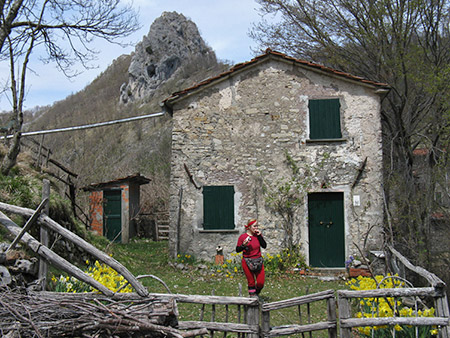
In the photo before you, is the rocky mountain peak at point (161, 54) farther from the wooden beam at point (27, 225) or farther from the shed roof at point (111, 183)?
the wooden beam at point (27, 225)

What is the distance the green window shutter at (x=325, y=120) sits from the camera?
32.8 feet

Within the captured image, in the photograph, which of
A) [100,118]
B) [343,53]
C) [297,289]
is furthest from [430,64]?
[100,118]

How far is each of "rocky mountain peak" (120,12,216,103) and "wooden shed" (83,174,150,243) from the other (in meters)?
29.9

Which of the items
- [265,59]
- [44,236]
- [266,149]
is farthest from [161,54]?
[44,236]

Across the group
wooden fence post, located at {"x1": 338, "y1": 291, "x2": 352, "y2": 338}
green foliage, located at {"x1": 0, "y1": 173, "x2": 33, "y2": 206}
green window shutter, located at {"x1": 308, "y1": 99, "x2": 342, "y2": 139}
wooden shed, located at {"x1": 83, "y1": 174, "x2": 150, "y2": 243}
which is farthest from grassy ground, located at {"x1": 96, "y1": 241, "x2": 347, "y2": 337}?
wooden shed, located at {"x1": 83, "y1": 174, "x2": 150, "y2": 243}

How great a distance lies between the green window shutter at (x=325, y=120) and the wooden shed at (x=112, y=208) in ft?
28.2

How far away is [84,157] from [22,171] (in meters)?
16.7

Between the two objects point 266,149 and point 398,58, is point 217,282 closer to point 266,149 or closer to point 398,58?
point 266,149

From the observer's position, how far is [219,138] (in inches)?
406

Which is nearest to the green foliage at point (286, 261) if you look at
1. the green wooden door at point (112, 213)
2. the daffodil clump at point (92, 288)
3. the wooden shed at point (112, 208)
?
the daffodil clump at point (92, 288)

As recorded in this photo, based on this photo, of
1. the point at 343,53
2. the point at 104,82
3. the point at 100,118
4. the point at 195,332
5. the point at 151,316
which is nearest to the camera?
the point at 151,316

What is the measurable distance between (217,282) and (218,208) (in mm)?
1964

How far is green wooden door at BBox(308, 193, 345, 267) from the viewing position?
32.0 feet

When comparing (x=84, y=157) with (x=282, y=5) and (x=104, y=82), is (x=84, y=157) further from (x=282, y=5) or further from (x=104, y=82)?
(x=104, y=82)
